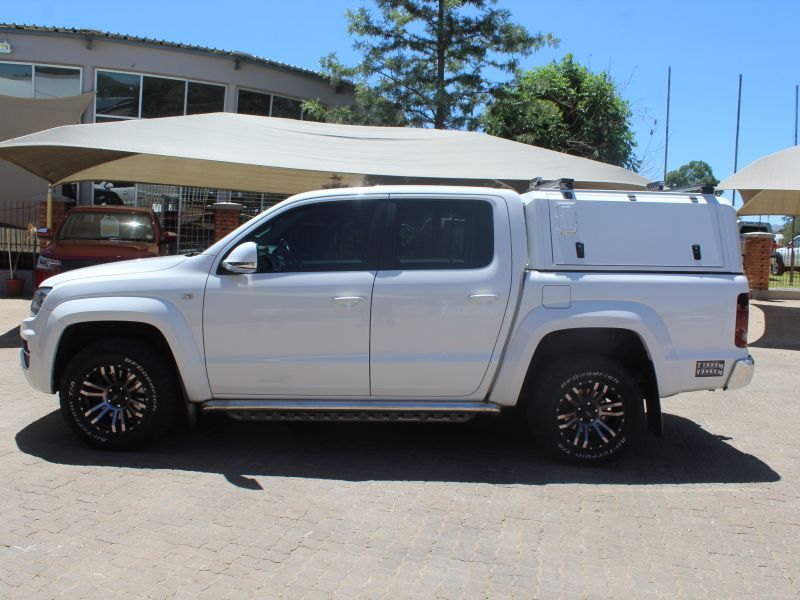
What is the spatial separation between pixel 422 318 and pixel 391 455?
116 centimetres

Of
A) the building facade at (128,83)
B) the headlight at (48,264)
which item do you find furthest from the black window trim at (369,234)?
the building facade at (128,83)

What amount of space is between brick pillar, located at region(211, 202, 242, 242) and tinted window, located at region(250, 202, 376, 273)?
10.6 meters

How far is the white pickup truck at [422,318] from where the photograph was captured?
511cm

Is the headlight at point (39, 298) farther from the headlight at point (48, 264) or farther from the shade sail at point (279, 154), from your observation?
the headlight at point (48, 264)

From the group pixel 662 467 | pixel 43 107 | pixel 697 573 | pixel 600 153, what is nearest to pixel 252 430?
pixel 662 467

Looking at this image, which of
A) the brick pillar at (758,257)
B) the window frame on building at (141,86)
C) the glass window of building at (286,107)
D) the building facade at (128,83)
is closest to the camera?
the brick pillar at (758,257)

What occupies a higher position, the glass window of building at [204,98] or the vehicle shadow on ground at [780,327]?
the glass window of building at [204,98]

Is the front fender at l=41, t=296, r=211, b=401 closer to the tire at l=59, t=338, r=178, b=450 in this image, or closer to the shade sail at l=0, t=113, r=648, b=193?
the tire at l=59, t=338, r=178, b=450

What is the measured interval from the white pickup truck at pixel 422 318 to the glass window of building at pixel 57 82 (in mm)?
15907

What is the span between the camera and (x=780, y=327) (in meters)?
13.3

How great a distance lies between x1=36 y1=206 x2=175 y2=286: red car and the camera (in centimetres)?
1053

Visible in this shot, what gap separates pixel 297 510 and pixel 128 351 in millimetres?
1722

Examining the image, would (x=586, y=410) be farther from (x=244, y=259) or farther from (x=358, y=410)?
(x=244, y=259)

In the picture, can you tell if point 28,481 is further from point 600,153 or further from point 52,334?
point 600,153
